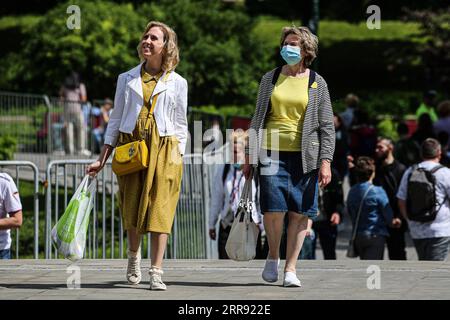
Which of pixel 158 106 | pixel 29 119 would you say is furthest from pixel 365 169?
pixel 29 119

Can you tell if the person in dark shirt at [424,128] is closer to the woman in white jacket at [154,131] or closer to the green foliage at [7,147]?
the green foliage at [7,147]

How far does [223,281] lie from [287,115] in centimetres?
131

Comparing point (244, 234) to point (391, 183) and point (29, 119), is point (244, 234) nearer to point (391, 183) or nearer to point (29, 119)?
point (391, 183)

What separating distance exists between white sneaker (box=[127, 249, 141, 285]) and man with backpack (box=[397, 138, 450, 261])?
4193 millimetres

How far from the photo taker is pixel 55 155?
2091 centimetres

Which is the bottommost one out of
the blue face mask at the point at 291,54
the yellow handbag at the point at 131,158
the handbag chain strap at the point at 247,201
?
the handbag chain strap at the point at 247,201

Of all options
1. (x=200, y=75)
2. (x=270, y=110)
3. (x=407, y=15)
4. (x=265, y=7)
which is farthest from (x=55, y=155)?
(x=265, y=7)

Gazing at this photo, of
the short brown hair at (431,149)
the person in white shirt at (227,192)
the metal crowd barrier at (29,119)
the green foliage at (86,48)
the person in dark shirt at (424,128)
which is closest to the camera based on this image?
the person in white shirt at (227,192)

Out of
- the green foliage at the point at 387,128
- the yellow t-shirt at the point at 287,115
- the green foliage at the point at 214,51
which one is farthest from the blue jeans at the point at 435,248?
the green foliage at the point at 214,51

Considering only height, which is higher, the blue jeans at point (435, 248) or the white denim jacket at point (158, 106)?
the white denim jacket at point (158, 106)

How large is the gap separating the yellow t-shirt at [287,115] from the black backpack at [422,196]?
12.3 feet

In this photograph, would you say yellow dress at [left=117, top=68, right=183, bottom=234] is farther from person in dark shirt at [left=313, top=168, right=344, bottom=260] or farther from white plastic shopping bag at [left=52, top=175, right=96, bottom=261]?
person in dark shirt at [left=313, top=168, right=344, bottom=260]

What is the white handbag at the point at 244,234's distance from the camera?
8742 millimetres

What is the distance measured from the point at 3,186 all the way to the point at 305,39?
2694mm
